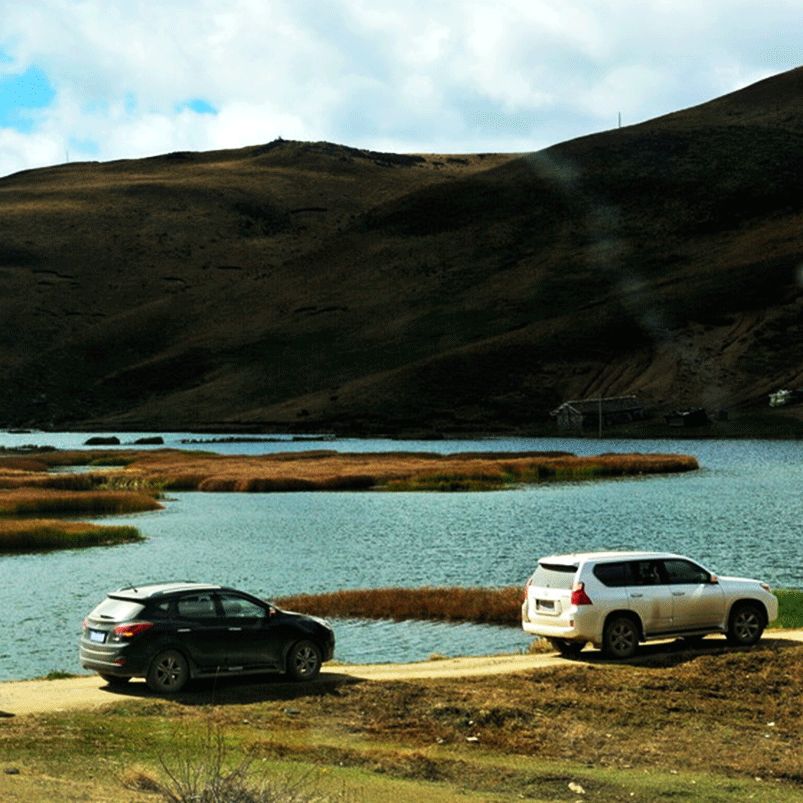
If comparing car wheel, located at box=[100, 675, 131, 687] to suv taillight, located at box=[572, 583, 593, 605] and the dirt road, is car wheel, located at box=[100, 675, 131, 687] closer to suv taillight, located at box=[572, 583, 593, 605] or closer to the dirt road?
the dirt road

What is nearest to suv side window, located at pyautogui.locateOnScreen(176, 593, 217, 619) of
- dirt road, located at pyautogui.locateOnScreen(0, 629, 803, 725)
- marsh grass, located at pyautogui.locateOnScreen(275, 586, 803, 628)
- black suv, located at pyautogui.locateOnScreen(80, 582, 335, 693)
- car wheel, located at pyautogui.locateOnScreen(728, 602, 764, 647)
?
black suv, located at pyautogui.locateOnScreen(80, 582, 335, 693)

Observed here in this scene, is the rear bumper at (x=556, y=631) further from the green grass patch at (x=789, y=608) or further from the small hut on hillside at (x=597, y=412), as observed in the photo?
the small hut on hillside at (x=597, y=412)

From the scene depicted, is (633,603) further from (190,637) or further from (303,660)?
(190,637)

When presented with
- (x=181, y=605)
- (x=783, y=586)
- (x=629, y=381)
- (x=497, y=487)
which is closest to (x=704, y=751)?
(x=181, y=605)

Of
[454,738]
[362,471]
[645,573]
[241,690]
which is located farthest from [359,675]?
[362,471]

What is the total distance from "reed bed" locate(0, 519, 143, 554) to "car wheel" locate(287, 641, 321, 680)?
38.5 metres

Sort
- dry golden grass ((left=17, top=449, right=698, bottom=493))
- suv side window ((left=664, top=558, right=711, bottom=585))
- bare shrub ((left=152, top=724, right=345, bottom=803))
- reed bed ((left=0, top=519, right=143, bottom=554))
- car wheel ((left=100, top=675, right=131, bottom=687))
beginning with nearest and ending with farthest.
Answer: bare shrub ((left=152, top=724, right=345, bottom=803)) < car wheel ((left=100, top=675, right=131, bottom=687)) < suv side window ((left=664, top=558, right=711, bottom=585)) < reed bed ((left=0, top=519, right=143, bottom=554)) < dry golden grass ((left=17, top=449, right=698, bottom=493))

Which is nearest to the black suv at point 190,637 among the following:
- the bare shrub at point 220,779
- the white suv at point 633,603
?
the bare shrub at point 220,779

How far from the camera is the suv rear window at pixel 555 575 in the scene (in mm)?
29562

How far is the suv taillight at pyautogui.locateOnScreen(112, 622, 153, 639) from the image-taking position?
25625 mm

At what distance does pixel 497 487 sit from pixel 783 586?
51.9m

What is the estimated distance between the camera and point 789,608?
41.5 metres

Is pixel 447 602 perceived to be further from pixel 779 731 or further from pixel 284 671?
pixel 779 731

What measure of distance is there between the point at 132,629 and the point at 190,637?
3.62 feet
